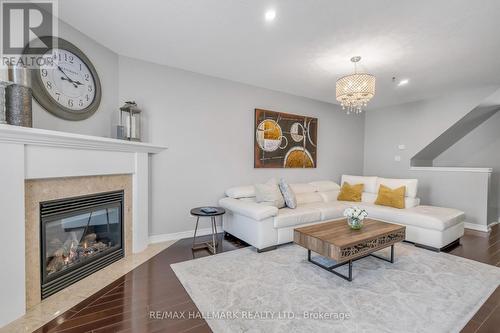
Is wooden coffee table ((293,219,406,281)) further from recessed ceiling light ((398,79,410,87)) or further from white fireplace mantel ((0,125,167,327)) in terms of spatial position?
recessed ceiling light ((398,79,410,87))

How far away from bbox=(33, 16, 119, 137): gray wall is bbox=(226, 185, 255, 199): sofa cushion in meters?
1.95

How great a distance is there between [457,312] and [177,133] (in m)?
3.70

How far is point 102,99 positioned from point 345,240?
3326 mm

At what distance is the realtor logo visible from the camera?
193 cm

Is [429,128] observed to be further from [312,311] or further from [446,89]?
[312,311]

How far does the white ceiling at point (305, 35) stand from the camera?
2.08 meters

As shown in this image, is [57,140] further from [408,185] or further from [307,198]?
[408,185]

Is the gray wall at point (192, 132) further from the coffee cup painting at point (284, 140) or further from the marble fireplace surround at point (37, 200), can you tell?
the marble fireplace surround at point (37, 200)

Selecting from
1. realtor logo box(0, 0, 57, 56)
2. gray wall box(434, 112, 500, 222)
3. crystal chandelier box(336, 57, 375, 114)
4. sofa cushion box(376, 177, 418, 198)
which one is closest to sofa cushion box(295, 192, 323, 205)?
sofa cushion box(376, 177, 418, 198)

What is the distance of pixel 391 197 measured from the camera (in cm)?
400

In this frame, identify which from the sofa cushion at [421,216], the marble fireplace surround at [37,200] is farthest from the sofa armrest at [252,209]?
the sofa cushion at [421,216]

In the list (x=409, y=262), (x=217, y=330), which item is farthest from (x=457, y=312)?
(x=217, y=330)

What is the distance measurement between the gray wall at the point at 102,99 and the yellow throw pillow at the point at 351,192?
428 cm

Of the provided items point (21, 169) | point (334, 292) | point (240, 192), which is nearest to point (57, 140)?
point (21, 169)
